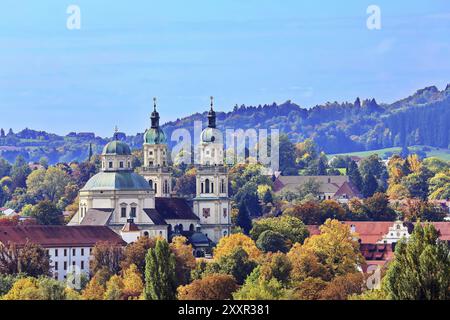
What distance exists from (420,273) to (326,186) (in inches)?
3905

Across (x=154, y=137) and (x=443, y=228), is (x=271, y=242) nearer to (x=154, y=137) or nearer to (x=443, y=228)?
(x=154, y=137)

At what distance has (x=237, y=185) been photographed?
143 metres

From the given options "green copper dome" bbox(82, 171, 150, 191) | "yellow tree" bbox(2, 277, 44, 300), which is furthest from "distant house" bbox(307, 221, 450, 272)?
"yellow tree" bbox(2, 277, 44, 300)

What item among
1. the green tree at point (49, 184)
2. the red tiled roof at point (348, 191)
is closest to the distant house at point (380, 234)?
the red tiled roof at point (348, 191)

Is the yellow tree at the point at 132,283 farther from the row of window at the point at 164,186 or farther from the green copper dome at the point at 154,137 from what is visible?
the green copper dome at the point at 154,137

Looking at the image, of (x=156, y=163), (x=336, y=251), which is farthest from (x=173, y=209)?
(x=336, y=251)

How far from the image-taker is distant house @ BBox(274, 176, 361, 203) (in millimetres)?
150875

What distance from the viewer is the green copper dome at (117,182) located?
10094 centimetres

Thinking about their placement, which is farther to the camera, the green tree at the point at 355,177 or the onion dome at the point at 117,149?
the green tree at the point at 355,177

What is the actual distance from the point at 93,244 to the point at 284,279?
14.4 m

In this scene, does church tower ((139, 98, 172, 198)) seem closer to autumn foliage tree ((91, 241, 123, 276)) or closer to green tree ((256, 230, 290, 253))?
green tree ((256, 230, 290, 253))

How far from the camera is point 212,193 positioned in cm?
10681

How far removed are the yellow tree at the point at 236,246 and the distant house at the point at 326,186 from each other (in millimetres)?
48083
